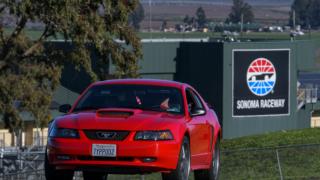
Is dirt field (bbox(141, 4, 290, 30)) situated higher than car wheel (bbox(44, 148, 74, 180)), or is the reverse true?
car wheel (bbox(44, 148, 74, 180))

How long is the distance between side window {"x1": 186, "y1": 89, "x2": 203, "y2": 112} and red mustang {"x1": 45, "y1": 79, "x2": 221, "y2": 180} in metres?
0.15

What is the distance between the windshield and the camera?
15.7 meters

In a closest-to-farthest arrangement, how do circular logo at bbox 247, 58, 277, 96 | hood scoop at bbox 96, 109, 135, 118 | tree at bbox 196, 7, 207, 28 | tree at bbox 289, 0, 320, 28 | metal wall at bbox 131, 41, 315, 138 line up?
hood scoop at bbox 96, 109, 135, 118 < metal wall at bbox 131, 41, 315, 138 < circular logo at bbox 247, 58, 277, 96 < tree at bbox 196, 7, 207, 28 < tree at bbox 289, 0, 320, 28

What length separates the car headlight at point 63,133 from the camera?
14.8 meters

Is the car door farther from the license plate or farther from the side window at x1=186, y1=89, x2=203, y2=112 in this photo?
the license plate

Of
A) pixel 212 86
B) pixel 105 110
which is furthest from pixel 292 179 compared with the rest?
pixel 212 86

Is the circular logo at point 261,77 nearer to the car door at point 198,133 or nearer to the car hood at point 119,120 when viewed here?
the car door at point 198,133

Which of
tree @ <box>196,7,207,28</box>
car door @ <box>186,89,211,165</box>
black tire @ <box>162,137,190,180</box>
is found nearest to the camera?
black tire @ <box>162,137,190,180</box>

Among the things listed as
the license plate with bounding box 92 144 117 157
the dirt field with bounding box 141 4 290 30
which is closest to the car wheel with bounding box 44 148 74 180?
the license plate with bounding box 92 144 117 157

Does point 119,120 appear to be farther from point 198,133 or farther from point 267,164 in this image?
point 267,164

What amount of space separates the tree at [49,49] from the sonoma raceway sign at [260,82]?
19.6 meters

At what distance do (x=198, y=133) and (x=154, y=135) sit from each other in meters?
1.56

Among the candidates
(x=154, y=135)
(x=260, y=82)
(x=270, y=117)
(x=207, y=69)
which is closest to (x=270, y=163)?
(x=154, y=135)

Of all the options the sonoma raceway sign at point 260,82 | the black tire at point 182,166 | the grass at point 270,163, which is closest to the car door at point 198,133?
the black tire at point 182,166
